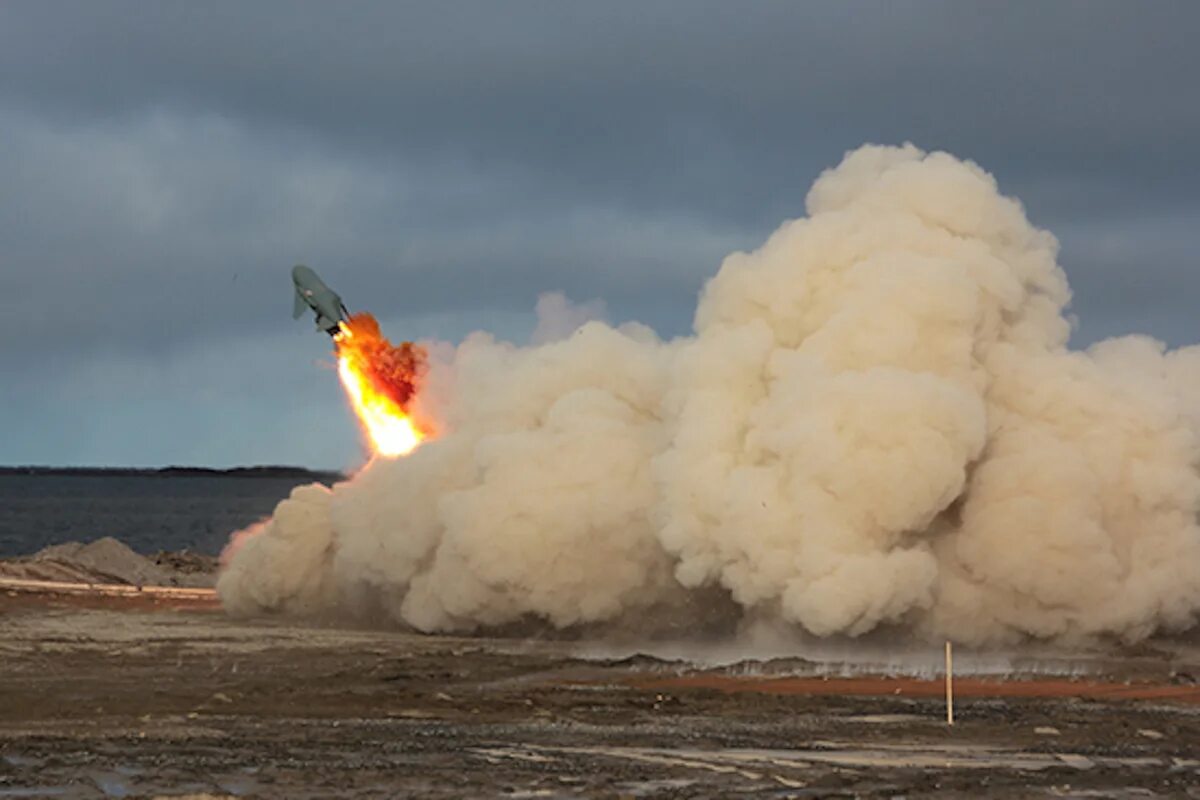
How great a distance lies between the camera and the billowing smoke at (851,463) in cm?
3681

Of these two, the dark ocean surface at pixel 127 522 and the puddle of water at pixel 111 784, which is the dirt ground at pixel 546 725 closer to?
the puddle of water at pixel 111 784

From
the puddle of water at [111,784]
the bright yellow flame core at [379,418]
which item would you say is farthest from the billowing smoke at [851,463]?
the puddle of water at [111,784]

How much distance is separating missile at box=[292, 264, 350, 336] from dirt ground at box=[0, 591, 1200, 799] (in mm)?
11928

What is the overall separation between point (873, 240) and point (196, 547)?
235 ft

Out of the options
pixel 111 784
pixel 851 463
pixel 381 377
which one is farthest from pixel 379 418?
pixel 111 784

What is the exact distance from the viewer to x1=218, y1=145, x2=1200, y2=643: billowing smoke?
36.8 m

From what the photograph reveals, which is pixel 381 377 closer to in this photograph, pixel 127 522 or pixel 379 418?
pixel 379 418

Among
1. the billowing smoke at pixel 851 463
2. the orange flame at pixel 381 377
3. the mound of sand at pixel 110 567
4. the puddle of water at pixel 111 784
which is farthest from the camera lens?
the mound of sand at pixel 110 567

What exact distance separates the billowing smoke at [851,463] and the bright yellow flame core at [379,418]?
496 cm

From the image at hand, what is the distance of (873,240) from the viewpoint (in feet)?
133

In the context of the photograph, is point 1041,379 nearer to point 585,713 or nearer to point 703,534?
point 703,534

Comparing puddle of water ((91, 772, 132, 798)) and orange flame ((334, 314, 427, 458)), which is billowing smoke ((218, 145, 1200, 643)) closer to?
Answer: orange flame ((334, 314, 427, 458))

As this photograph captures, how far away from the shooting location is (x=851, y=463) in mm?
36469

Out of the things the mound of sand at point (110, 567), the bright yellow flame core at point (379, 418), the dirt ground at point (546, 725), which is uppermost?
the bright yellow flame core at point (379, 418)
